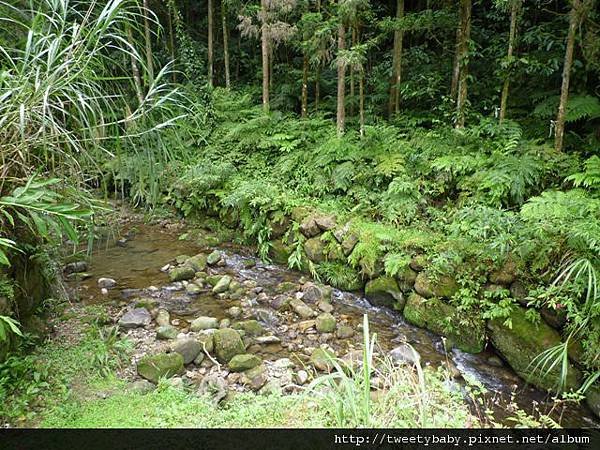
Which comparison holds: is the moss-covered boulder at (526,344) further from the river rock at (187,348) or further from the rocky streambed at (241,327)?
the river rock at (187,348)

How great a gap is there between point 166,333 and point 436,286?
125 inches

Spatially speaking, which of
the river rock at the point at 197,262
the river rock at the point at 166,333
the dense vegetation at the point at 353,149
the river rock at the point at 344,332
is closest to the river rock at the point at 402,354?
the river rock at the point at 344,332

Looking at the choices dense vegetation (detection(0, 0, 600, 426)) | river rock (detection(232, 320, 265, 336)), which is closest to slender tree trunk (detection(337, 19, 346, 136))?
dense vegetation (detection(0, 0, 600, 426))

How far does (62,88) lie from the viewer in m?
2.29

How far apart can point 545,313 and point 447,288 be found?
97cm

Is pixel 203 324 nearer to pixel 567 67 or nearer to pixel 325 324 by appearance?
pixel 325 324

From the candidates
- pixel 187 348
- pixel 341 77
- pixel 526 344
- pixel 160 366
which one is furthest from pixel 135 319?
pixel 341 77

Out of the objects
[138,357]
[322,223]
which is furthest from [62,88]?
[322,223]

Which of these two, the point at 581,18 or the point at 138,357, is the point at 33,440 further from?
the point at 581,18

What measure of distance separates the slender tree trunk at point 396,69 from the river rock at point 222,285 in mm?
5133

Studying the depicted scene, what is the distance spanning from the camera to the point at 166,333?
404 centimetres

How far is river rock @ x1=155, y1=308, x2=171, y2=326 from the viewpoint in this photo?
14.3 feet

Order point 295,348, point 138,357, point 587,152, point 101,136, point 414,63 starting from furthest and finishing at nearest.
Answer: point 414,63
point 587,152
point 295,348
point 138,357
point 101,136

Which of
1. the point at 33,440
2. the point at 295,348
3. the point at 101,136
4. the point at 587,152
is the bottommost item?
the point at 295,348
